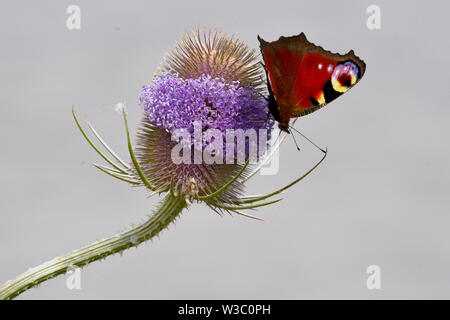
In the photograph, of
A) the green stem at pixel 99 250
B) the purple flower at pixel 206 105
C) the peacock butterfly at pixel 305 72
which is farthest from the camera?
the purple flower at pixel 206 105

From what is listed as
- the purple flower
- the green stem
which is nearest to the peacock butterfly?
the purple flower

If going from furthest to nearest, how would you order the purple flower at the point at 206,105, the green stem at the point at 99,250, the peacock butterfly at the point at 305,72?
1. the purple flower at the point at 206,105
2. the peacock butterfly at the point at 305,72
3. the green stem at the point at 99,250

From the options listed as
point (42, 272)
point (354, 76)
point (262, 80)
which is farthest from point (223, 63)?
point (42, 272)

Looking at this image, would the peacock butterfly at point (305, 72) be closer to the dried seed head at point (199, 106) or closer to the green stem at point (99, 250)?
the dried seed head at point (199, 106)

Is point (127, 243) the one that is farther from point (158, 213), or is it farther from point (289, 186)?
point (289, 186)

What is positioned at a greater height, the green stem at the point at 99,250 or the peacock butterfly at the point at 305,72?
the peacock butterfly at the point at 305,72

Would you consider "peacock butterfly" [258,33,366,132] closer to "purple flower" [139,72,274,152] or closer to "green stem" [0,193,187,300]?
"purple flower" [139,72,274,152]

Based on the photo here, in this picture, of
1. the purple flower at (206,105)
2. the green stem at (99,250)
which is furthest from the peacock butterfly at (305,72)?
the green stem at (99,250)
